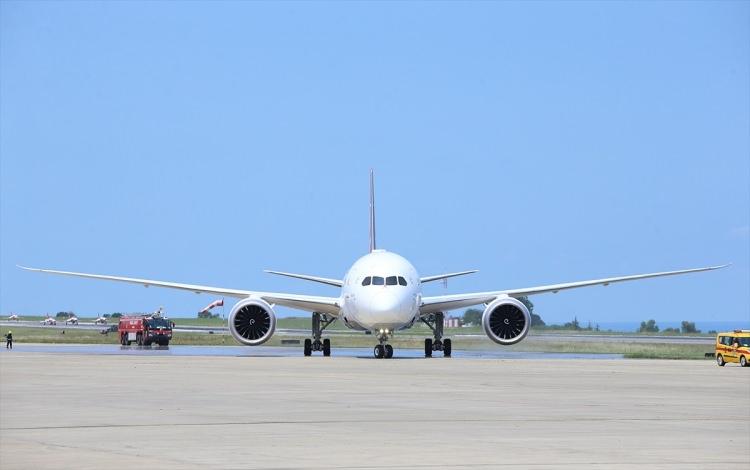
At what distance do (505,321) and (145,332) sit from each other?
94.0 ft

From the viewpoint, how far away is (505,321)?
4594cm

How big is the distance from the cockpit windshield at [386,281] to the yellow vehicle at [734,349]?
35.1 ft

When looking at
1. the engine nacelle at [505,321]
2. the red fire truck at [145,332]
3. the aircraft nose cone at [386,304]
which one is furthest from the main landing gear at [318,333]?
the red fire truck at [145,332]

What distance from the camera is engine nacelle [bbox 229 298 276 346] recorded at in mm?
45688

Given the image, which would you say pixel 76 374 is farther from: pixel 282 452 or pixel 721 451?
pixel 721 451

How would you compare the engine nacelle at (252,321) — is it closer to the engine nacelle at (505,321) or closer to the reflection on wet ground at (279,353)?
the reflection on wet ground at (279,353)

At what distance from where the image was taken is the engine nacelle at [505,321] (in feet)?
150

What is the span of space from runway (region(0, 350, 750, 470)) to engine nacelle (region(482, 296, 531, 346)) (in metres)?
14.2

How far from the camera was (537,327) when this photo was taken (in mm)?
97500

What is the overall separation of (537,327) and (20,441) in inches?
3339

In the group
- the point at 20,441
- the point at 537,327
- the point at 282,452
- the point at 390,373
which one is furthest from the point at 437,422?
the point at 537,327

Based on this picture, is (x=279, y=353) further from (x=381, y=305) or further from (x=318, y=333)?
(x=381, y=305)

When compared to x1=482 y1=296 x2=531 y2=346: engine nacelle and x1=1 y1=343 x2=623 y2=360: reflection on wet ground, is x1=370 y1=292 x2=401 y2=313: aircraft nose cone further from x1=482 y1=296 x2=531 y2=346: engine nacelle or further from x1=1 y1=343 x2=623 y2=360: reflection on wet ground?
x1=482 y1=296 x2=531 y2=346: engine nacelle

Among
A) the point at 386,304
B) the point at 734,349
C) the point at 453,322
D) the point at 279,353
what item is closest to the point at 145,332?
the point at 279,353
